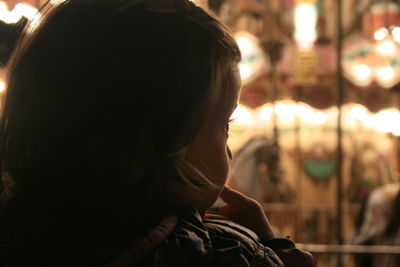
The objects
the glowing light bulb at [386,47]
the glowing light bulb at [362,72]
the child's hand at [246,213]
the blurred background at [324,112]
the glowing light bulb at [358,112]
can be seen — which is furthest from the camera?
the glowing light bulb at [358,112]

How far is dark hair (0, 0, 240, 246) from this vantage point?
62cm

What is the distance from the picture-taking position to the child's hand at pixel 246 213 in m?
0.71

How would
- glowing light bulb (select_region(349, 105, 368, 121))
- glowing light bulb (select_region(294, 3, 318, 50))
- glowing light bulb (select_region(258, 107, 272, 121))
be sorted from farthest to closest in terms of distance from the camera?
glowing light bulb (select_region(349, 105, 368, 121))
glowing light bulb (select_region(258, 107, 272, 121))
glowing light bulb (select_region(294, 3, 318, 50))

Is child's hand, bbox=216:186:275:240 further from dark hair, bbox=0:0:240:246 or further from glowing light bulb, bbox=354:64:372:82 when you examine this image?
glowing light bulb, bbox=354:64:372:82

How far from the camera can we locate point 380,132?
6051 mm

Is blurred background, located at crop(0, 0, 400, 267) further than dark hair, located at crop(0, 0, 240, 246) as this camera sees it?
Yes

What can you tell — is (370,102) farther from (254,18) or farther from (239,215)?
(239,215)

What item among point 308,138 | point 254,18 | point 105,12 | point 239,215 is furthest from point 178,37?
point 308,138

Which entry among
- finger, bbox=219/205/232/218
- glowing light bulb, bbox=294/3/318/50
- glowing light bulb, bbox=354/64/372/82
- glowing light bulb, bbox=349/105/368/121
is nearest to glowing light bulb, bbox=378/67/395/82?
glowing light bulb, bbox=354/64/372/82

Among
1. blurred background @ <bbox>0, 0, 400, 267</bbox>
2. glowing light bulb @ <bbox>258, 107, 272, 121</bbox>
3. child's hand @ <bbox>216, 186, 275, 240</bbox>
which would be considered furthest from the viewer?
glowing light bulb @ <bbox>258, 107, 272, 121</bbox>

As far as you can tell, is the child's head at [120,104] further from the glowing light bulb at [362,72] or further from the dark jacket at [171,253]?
the glowing light bulb at [362,72]

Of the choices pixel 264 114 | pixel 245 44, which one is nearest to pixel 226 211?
pixel 245 44

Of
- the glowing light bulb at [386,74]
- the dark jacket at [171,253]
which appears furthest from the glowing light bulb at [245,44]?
the dark jacket at [171,253]

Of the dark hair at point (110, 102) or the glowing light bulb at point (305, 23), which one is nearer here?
the dark hair at point (110, 102)
